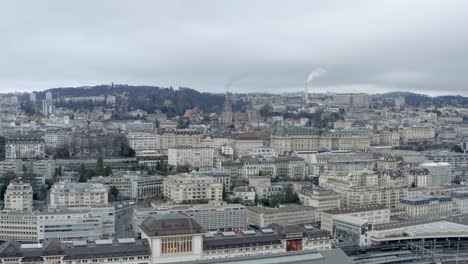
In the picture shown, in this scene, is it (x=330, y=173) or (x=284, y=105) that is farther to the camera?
(x=284, y=105)

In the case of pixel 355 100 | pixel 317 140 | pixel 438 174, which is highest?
pixel 355 100

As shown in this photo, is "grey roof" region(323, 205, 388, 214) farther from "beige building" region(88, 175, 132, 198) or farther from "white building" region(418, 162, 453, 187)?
"beige building" region(88, 175, 132, 198)

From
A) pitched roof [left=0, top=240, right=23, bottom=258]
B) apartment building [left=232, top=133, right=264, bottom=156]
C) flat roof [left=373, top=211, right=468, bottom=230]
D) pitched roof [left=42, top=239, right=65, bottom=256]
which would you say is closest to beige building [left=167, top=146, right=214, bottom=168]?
apartment building [left=232, top=133, right=264, bottom=156]

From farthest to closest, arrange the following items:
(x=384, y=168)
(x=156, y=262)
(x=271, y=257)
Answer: (x=384, y=168)
(x=156, y=262)
(x=271, y=257)

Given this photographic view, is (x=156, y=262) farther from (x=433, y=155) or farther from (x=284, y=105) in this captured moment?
(x=284, y=105)

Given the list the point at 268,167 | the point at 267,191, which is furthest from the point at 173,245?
the point at 268,167

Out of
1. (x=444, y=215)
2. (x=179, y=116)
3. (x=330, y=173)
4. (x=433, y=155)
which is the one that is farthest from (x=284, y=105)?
(x=444, y=215)

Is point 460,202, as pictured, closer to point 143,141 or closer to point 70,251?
point 70,251
